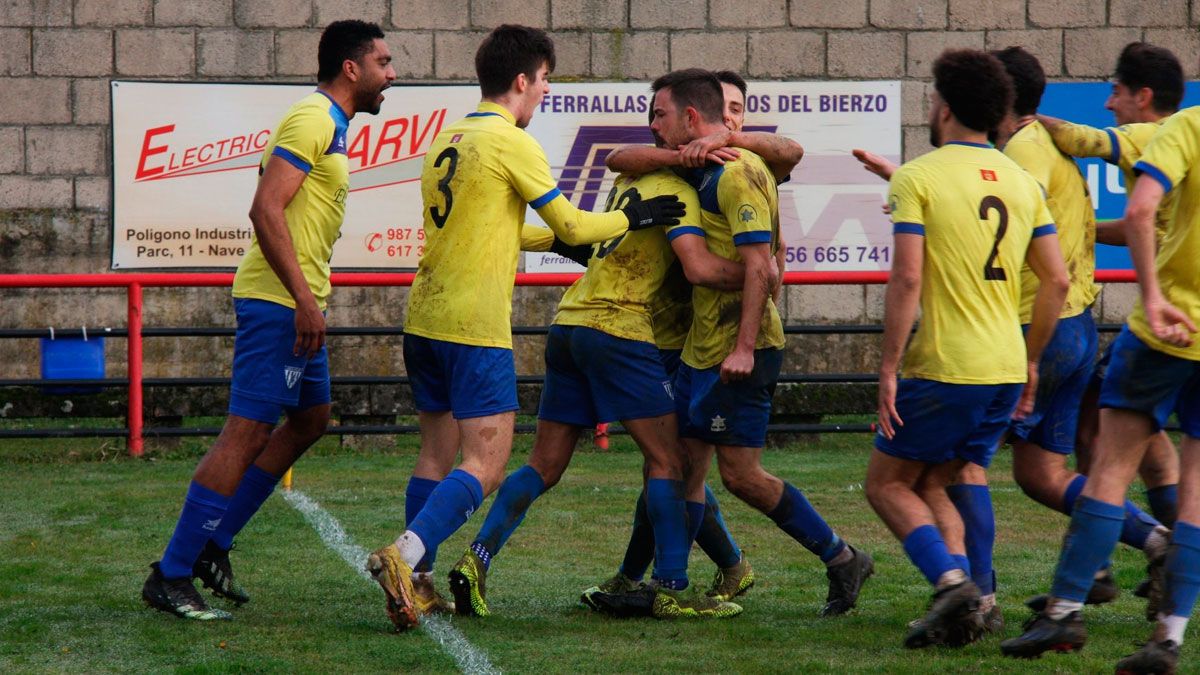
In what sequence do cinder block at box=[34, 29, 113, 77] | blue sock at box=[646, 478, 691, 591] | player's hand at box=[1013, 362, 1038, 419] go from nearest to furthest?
player's hand at box=[1013, 362, 1038, 419]
blue sock at box=[646, 478, 691, 591]
cinder block at box=[34, 29, 113, 77]

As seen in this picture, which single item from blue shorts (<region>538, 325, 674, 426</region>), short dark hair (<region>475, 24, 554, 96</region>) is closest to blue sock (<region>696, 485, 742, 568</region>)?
blue shorts (<region>538, 325, 674, 426</region>)

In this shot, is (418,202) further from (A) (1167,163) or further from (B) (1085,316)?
(A) (1167,163)

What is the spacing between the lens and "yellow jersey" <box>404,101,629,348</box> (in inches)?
213

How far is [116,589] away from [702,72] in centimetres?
308

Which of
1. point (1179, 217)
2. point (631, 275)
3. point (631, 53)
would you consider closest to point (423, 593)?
point (631, 275)

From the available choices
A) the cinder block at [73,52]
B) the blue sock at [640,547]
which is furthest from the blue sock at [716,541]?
the cinder block at [73,52]

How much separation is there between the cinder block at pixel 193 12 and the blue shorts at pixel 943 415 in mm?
8386

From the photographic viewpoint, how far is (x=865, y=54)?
1241 cm

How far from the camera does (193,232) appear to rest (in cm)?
1204

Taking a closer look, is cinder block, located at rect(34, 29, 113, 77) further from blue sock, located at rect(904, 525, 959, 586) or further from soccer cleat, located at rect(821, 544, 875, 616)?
blue sock, located at rect(904, 525, 959, 586)

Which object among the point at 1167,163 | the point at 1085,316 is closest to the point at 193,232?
the point at 1085,316

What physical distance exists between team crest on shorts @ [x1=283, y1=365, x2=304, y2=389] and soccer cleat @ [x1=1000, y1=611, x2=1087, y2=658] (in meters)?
2.63

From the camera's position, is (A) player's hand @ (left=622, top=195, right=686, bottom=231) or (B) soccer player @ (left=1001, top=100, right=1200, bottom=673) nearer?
(B) soccer player @ (left=1001, top=100, right=1200, bottom=673)

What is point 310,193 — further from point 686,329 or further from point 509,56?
point 686,329
